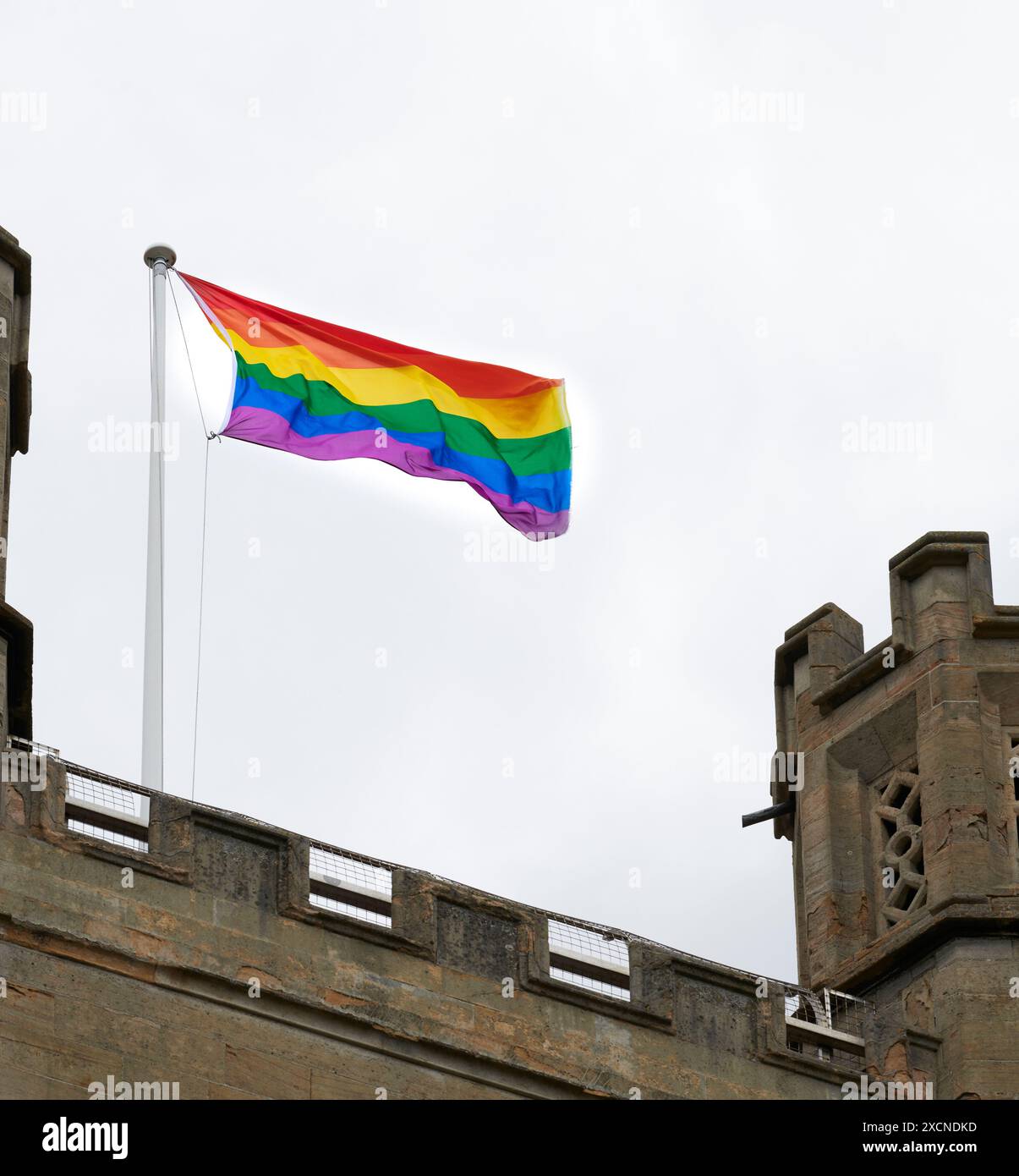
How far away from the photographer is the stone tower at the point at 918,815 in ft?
104

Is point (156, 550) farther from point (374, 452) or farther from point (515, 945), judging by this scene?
point (515, 945)

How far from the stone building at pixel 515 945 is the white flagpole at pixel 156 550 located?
1.28 m

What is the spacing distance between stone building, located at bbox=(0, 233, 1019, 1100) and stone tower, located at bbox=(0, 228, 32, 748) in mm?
28

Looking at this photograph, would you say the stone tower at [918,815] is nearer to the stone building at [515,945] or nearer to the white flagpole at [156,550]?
the stone building at [515,945]

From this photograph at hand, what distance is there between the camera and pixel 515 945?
1163 inches

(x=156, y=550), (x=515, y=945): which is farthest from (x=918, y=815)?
(x=156, y=550)

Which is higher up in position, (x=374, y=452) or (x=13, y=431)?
(x=374, y=452)

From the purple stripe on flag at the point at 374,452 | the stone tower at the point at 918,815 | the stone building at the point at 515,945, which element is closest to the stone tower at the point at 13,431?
the stone building at the point at 515,945

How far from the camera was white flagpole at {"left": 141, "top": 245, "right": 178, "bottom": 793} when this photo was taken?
31.0m

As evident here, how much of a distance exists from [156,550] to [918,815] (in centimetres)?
750

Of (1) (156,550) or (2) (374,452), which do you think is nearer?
(1) (156,550)
